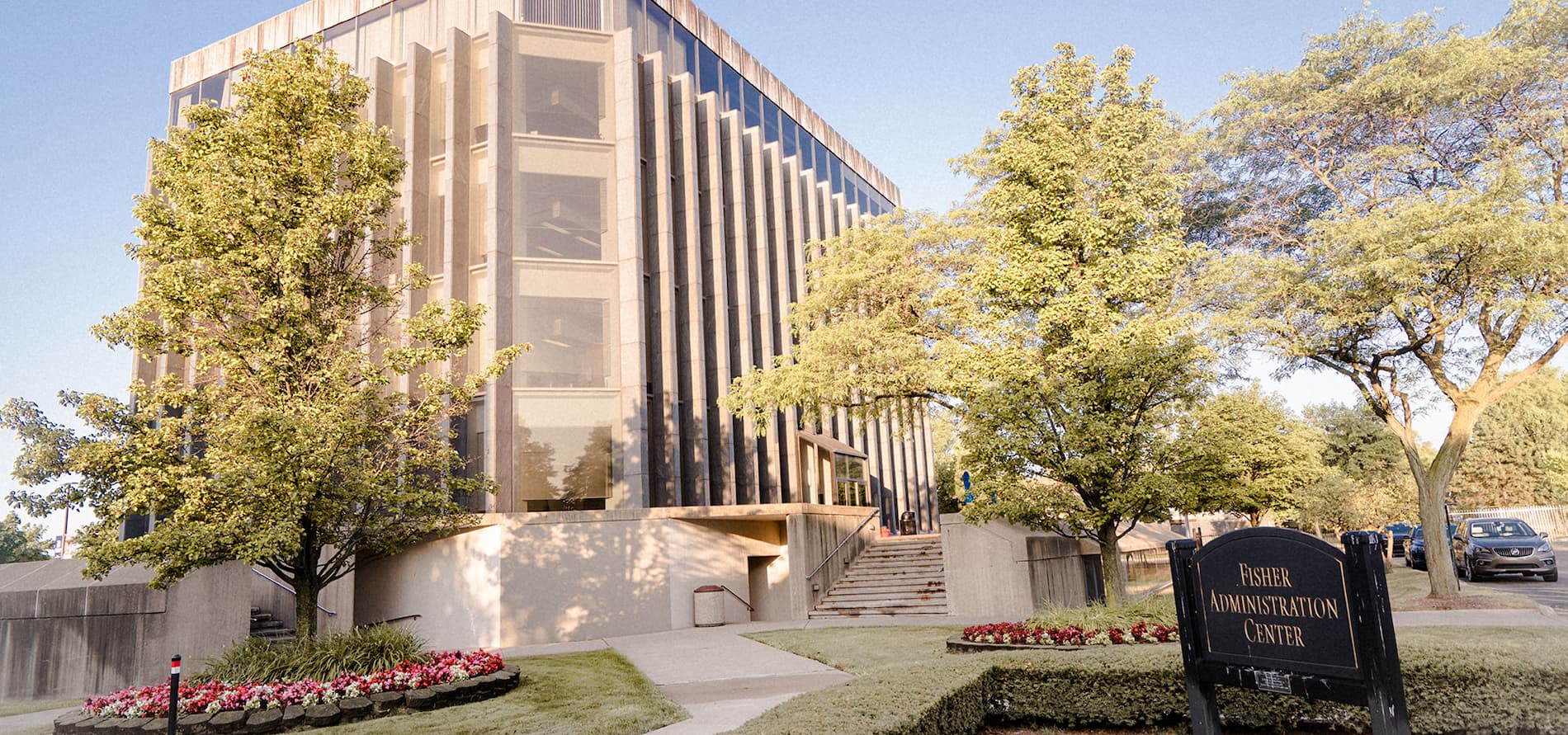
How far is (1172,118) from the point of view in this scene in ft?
71.6

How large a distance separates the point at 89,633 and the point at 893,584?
55.6 ft

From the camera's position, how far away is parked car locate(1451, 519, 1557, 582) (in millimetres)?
22203

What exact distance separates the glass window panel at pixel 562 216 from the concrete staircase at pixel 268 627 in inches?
423

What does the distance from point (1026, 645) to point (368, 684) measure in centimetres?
845

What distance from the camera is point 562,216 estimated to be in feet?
80.5

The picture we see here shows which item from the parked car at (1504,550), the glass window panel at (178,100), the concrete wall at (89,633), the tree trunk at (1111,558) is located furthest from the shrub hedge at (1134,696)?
the glass window panel at (178,100)

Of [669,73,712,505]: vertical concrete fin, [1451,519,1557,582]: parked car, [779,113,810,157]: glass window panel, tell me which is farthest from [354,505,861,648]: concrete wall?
[779,113,810,157]: glass window panel

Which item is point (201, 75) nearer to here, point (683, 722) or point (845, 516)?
point (845, 516)

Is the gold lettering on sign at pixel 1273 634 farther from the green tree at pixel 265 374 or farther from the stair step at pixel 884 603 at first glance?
the stair step at pixel 884 603

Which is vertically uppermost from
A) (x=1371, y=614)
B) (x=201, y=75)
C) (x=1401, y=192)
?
(x=201, y=75)

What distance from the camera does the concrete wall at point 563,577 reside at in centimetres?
1958

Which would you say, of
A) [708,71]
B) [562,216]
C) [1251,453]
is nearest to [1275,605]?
[1251,453]

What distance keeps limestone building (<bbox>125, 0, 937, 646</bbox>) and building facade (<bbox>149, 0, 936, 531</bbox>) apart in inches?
2.7

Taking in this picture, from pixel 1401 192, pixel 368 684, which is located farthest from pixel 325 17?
pixel 1401 192
